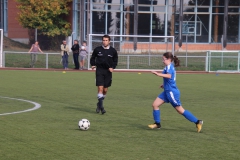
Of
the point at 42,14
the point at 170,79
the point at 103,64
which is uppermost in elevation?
the point at 42,14

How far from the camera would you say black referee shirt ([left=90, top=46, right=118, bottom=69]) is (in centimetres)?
1330

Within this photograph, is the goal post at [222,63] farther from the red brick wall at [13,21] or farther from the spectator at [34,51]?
the red brick wall at [13,21]

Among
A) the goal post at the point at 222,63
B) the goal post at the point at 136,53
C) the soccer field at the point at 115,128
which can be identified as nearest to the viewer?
the soccer field at the point at 115,128

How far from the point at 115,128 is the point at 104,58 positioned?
9.26ft

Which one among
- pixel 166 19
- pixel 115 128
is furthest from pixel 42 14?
pixel 115 128

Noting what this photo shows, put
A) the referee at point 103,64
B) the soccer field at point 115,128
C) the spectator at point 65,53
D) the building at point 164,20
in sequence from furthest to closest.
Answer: the building at point 164,20 < the spectator at point 65,53 < the referee at point 103,64 < the soccer field at point 115,128

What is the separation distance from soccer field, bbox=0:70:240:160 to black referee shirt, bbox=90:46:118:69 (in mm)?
1215

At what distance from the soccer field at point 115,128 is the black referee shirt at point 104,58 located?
3.99ft

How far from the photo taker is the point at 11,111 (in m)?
13.2

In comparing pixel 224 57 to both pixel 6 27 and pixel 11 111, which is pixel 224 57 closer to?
pixel 11 111

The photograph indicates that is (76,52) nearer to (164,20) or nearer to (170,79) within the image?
(164,20)

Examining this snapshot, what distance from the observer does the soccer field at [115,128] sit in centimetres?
850

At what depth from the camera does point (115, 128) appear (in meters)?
10.9

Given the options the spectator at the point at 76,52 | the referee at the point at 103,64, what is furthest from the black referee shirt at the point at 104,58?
the spectator at the point at 76,52
